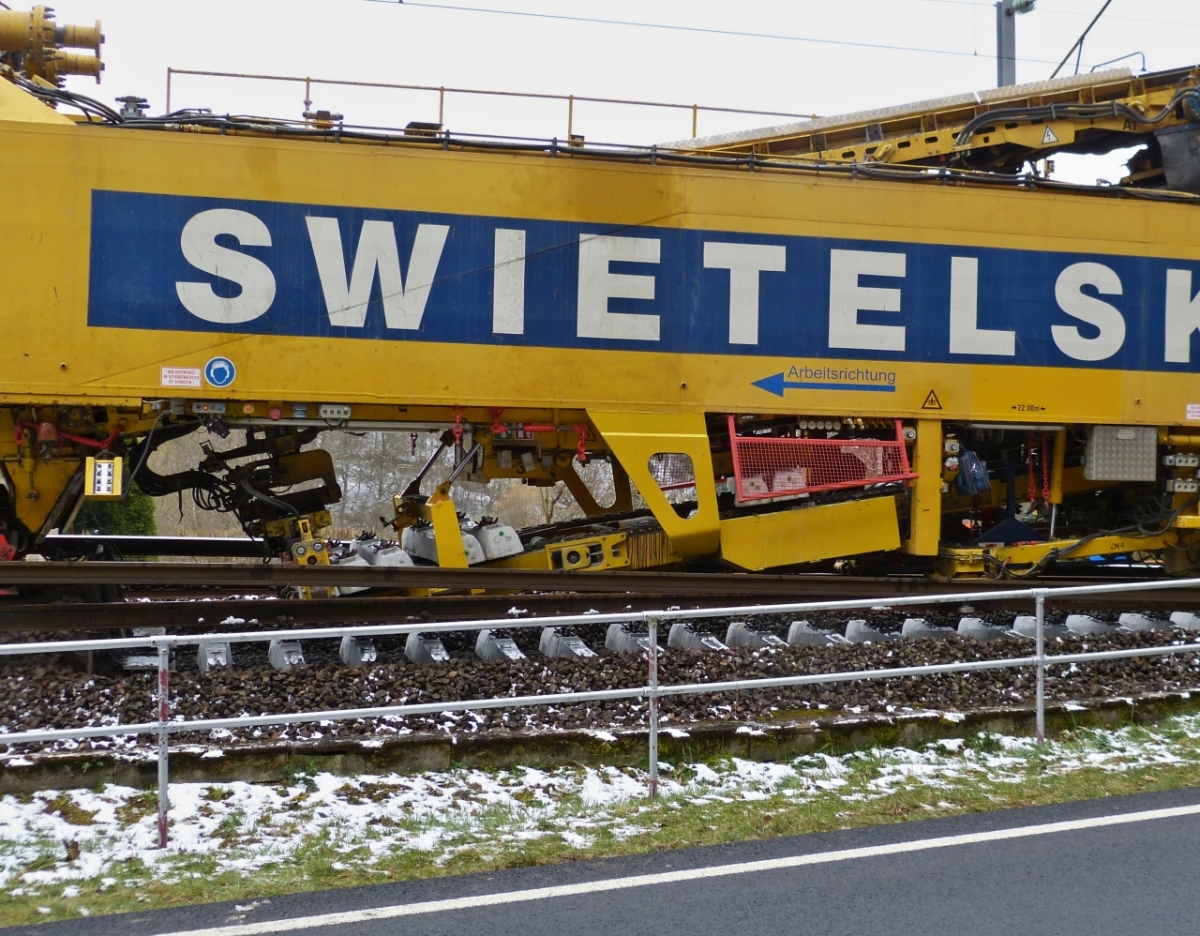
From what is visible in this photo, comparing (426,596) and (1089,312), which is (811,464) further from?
(426,596)

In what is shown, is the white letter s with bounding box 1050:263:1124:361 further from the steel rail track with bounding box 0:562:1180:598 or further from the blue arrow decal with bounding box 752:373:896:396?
the steel rail track with bounding box 0:562:1180:598

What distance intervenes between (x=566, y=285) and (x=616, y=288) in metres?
0.40

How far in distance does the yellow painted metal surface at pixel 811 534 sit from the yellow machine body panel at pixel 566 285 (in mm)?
867

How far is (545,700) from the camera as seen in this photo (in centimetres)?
495

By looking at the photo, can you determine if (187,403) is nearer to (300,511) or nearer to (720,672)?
(300,511)

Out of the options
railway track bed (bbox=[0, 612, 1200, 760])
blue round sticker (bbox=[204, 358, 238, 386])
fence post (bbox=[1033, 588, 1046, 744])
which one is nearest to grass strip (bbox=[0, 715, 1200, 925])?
fence post (bbox=[1033, 588, 1046, 744])

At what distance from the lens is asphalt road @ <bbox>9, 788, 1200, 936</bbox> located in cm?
366

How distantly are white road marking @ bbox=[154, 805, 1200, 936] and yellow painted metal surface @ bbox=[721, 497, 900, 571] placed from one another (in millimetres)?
3900

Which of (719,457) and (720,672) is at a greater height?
(719,457)

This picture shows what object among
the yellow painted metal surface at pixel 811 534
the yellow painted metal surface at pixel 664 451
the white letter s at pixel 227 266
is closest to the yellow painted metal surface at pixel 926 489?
the yellow painted metal surface at pixel 811 534

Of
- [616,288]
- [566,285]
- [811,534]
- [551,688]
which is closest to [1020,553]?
[811,534]

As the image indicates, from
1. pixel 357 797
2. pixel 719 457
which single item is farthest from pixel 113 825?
pixel 719 457

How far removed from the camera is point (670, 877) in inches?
162

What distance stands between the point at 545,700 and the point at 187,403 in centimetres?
428
